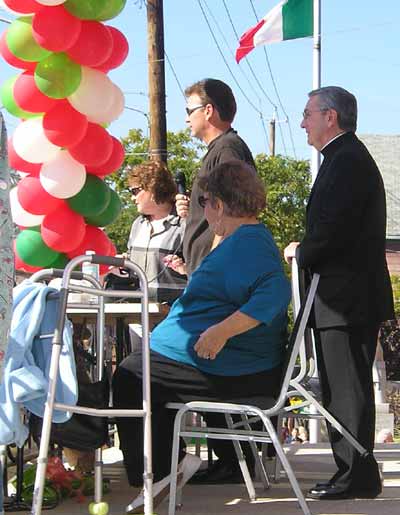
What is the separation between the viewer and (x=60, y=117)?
6371 millimetres

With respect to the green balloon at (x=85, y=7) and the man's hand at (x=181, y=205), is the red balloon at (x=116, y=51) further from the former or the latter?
Result: the man's hand at (x=181, y=205)

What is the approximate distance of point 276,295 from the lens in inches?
159

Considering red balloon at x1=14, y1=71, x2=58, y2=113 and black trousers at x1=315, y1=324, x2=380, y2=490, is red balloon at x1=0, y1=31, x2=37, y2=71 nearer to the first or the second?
red balloon at x1=14, y1=71, x2=58, y2=113

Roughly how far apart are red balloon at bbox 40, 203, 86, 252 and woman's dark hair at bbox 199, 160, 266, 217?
2298 millimetres

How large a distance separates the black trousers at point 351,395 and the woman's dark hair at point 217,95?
1423 millimetres

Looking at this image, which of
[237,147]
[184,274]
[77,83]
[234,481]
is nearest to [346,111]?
[237,147]

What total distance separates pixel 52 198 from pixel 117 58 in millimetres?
1040

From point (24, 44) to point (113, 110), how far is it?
744 mm

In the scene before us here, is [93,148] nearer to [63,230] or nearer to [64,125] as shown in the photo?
[64,125]

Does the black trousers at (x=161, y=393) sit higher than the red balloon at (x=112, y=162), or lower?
lower

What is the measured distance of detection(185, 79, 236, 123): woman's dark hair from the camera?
5.27 meters

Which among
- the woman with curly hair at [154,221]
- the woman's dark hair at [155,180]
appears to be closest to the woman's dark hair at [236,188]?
the woman with curly hair at [154,221]

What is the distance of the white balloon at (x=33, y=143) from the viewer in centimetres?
640

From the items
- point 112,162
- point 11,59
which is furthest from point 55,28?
point 112,162
